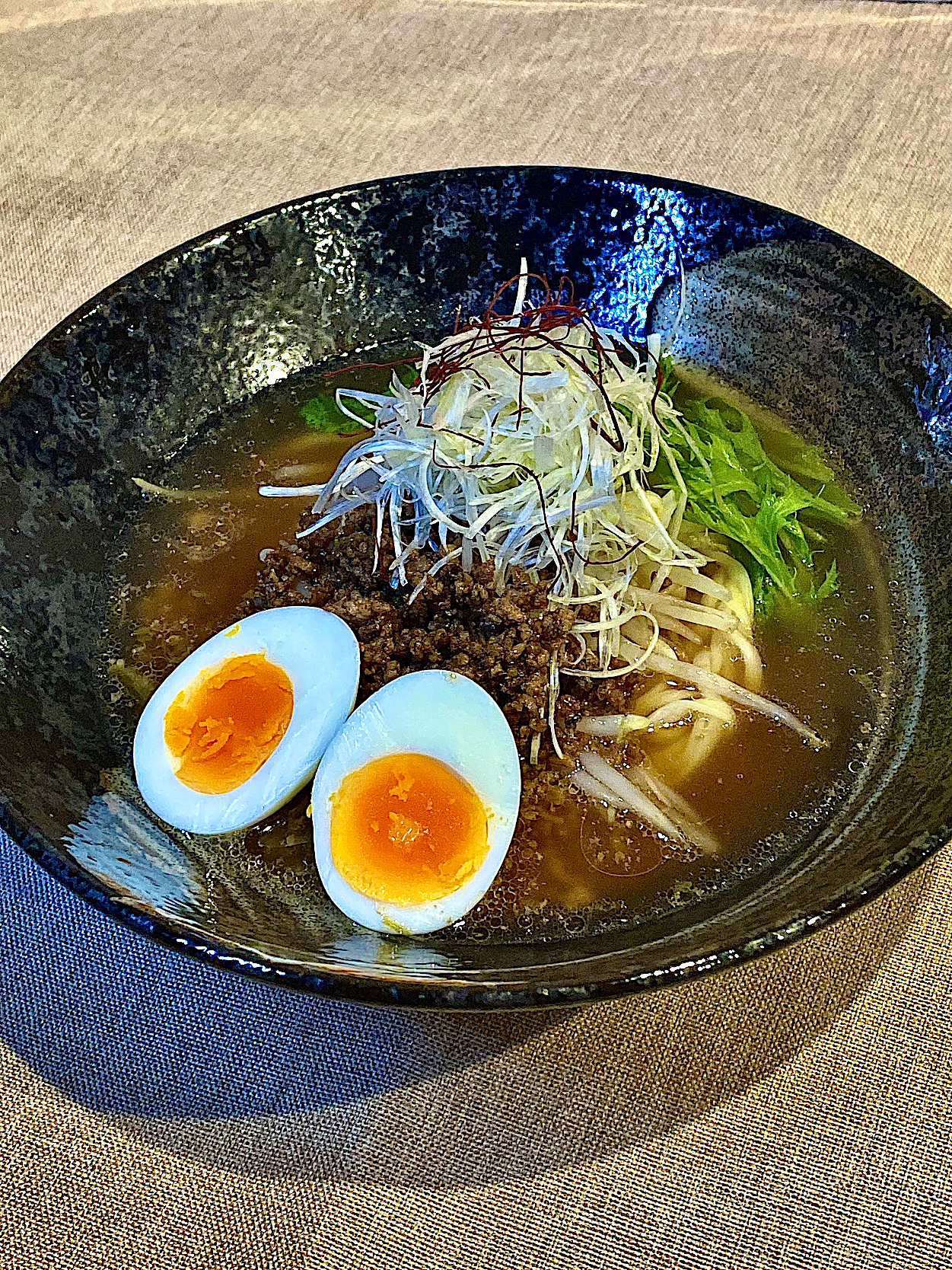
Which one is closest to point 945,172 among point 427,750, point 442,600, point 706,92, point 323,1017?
point 706,92

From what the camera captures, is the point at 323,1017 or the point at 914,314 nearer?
the point at 323,1017

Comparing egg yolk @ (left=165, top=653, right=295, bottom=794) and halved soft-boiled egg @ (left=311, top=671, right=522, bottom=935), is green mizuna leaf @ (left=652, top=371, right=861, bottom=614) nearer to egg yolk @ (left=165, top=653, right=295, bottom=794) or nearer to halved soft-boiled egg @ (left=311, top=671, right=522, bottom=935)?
halved soft-boiled egg @ (left=311, top=671, right=522, bottom=935)

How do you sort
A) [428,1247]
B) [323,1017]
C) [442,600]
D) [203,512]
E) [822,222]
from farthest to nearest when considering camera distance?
[822,222] → [203,512] → [442,600] → [323,1017] → [428,1247]

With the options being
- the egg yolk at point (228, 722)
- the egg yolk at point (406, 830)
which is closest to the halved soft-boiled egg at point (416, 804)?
the egg yolk at point (406, 830)

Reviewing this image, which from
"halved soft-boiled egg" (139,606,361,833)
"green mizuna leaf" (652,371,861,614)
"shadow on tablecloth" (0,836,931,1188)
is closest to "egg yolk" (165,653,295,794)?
"halved soft-boiled egg" (139,606,361,833)

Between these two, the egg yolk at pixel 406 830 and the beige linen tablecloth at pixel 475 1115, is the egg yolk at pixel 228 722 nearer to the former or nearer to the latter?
the egg yolk at pixel 406 830

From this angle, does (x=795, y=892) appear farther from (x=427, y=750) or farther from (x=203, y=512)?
(x=203, y=512)
